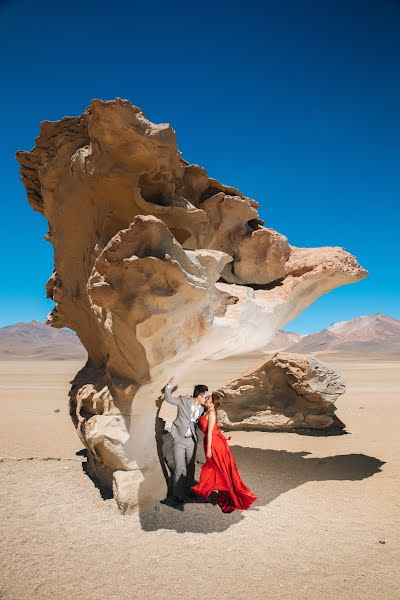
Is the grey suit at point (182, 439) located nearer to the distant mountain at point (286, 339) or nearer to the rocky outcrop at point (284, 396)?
the rocky outcrop at point (284, 396)

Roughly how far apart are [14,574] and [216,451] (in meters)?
2.60

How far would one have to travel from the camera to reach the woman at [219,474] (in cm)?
578

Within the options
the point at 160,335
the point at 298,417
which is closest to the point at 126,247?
the point at 160,335

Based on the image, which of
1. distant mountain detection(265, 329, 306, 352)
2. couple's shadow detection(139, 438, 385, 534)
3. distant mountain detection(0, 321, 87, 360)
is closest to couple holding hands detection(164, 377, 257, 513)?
couple's shadow detection(139, 438, 385, 534)

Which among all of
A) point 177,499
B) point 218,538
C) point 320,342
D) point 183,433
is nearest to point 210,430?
point 183,433

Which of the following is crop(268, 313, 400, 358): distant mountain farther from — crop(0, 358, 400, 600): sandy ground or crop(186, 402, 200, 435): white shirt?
crop(186, 402, 200, 435): white shirt

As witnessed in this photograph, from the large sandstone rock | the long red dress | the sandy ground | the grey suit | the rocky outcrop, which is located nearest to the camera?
the sandy ground

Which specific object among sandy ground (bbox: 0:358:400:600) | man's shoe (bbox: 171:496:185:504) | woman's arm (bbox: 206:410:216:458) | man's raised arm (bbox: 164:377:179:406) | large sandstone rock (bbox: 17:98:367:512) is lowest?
sandy ground (bbox: 0:358:400:600)

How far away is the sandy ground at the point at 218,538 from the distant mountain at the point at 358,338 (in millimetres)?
84688

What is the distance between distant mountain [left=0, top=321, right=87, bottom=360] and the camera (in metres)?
93.7

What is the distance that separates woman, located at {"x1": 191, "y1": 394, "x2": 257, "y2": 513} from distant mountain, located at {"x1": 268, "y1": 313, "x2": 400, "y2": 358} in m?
86.3

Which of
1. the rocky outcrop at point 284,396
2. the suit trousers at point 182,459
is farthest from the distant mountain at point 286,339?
the suit trousers at point 182,459

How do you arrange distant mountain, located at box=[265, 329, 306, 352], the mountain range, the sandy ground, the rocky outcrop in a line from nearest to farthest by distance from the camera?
the sandy ground < the rocky outcrop < the mountain range < distant mountain, located at box=[265, 329, 306, 352]

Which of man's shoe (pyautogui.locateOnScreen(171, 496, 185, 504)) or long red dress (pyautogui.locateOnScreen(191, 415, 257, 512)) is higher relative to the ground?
long red dress (pyautogui.locateOnScreen(191, 415, 257, 512))
